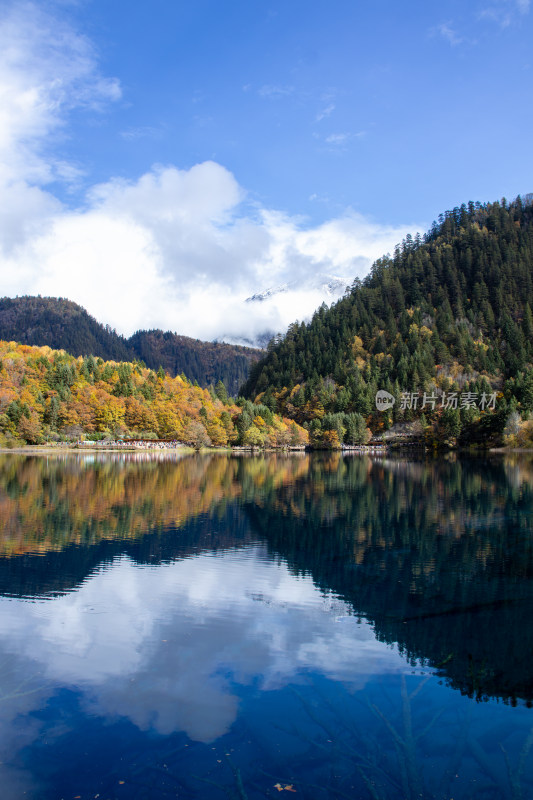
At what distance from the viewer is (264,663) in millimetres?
13805

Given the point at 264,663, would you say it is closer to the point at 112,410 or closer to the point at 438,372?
the point at 112,410

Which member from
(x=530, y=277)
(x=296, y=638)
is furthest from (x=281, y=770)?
(x=530, y=277)

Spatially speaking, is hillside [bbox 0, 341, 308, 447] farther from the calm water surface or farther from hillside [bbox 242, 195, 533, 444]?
the calm water surface

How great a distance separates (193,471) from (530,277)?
173m

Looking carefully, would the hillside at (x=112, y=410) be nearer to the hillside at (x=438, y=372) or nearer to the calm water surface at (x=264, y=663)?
the hillside at (x=438, y=372)

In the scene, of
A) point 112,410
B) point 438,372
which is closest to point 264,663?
point 112,410

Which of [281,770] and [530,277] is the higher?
[530,277]

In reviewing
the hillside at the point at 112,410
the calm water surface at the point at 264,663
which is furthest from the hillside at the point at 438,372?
the calm water surface at the point at 264,663

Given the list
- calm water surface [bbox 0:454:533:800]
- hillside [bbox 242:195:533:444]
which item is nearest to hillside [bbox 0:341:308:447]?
hillside [bbox 242:195:533:444]

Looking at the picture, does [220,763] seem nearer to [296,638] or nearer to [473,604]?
[296,638]

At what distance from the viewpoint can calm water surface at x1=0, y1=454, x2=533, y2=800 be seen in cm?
943

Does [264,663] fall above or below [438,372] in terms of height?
below

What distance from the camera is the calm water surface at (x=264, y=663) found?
30.9ft

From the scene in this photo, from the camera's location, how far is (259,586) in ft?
67.2
